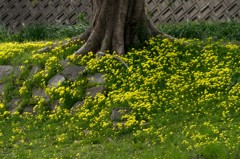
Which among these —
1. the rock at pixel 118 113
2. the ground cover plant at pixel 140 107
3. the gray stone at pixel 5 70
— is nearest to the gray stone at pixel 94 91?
the ground cover plant at pixel 140 107

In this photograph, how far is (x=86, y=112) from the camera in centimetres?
881

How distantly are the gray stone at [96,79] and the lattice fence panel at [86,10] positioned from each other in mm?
4030

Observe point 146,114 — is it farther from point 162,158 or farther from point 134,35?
point 134,35

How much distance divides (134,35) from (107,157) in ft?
11.5

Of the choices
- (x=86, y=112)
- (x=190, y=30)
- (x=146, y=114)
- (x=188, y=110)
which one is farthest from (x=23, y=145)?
(x=190, y=30)

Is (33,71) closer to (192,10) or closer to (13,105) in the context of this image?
(13,105)

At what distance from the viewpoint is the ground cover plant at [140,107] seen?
7527mm

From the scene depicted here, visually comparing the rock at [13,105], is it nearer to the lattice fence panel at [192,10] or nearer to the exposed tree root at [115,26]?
the exposed tree root at [115,26]

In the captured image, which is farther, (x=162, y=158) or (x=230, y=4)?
(x=230, y=4)

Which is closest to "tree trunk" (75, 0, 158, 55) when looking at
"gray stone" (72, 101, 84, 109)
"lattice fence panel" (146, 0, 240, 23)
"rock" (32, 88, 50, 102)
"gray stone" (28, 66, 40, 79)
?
"gray stone" (28, 66, 40, 79)

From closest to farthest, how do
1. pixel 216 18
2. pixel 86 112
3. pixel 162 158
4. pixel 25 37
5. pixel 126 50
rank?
pixel 162 158 < pixel 86 112 < pixel 126 50 < pixel 216 18 < pixel 25 37

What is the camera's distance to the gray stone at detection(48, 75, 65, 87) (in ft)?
32.0

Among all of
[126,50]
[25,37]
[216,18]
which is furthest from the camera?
[25,37]

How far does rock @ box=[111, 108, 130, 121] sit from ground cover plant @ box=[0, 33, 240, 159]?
0.07ft
